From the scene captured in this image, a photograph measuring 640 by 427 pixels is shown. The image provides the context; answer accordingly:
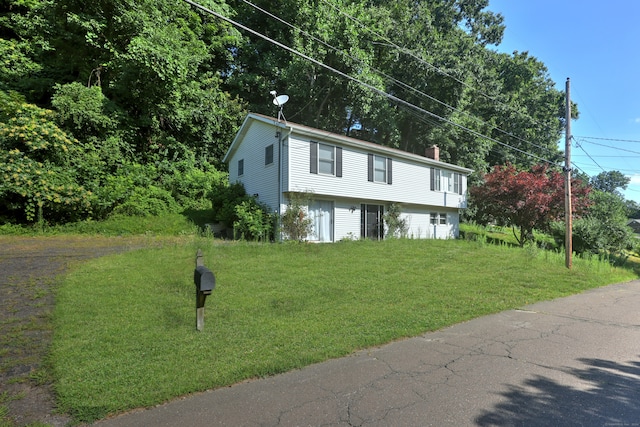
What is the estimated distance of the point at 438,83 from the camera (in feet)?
83.3

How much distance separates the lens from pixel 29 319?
4977 mm

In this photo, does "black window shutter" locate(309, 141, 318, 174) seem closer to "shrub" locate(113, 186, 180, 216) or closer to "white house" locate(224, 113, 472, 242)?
"white house" locate(224, 113, 472, 242)

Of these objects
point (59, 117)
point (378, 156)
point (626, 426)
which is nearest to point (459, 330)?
point (626, 426)

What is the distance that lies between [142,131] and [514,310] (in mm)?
20194

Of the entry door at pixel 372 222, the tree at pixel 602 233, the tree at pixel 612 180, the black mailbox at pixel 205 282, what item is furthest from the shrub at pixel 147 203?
the tree at pixel 612 180

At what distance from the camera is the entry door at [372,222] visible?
17219 mm

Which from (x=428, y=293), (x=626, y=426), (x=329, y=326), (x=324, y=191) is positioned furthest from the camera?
(x=324, y=191)

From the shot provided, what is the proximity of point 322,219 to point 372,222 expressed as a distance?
310cm

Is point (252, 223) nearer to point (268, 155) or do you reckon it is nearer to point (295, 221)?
point (295, 221)

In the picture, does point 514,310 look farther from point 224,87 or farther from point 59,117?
point 224,87

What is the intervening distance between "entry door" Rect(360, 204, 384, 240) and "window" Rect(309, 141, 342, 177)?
261cm

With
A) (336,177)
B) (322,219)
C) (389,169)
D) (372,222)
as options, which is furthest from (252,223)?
(389,169)

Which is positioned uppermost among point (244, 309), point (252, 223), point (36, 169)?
point (36, 169)

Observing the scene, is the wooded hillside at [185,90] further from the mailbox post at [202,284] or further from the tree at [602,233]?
the tree at [602,233]
